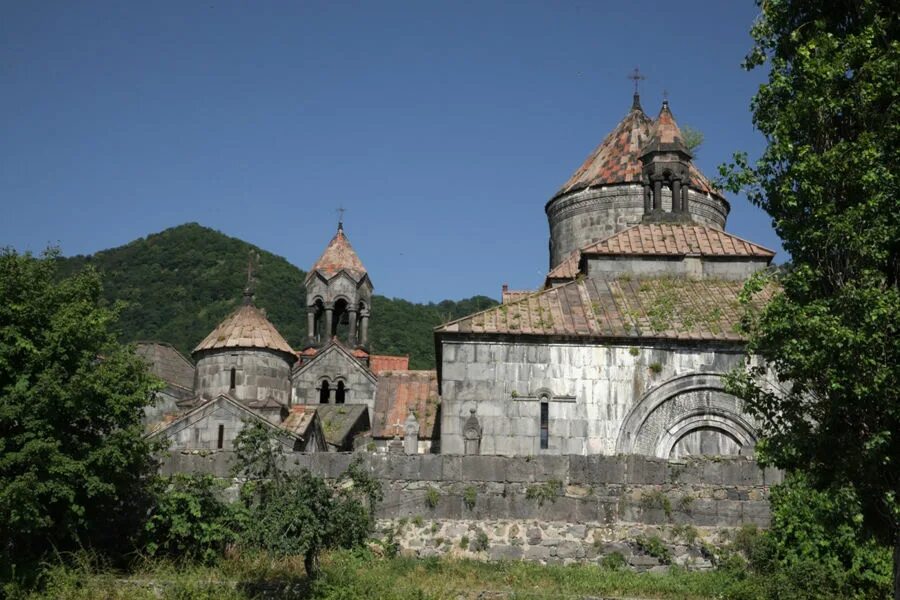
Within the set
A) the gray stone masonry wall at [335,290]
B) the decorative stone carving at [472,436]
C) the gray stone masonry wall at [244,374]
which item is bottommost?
the decorative stone carving at [472,436]

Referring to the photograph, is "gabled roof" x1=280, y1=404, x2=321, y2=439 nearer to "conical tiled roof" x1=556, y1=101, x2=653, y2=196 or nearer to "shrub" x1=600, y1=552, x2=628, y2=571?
"conical tiled roof" x1=556, y1=101, x2=653, y2=196

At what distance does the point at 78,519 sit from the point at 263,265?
3717 centimetres

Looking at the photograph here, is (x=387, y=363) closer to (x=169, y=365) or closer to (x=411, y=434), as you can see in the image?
(x=169, y=365)

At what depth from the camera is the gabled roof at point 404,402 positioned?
19891 mm

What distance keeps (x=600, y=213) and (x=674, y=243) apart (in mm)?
4988

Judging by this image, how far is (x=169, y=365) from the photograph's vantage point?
91.4 feet

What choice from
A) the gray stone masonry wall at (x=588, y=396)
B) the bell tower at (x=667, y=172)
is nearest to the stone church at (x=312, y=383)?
the gray stone masonry wall at (x=588, y=396)

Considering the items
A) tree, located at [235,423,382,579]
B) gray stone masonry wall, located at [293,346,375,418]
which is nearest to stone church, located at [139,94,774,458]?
tree, located at [235,423,382,579]

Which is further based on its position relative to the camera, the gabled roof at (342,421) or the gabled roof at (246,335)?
the gabled roof at (342,421)

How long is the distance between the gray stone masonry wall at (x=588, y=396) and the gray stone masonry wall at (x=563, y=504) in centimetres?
219

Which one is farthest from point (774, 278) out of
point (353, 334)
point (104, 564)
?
point (353, 334)

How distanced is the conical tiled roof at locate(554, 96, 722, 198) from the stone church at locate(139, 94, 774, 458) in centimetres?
4

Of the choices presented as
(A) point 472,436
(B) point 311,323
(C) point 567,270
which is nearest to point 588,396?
(A) point 472,436

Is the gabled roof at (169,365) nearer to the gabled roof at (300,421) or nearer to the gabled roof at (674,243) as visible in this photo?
the gabled roof at (300,421)
